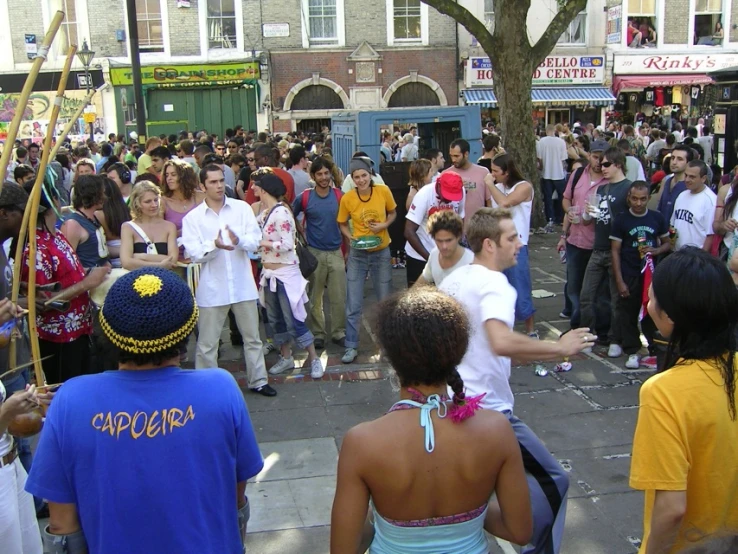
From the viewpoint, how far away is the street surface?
4312 millimetres

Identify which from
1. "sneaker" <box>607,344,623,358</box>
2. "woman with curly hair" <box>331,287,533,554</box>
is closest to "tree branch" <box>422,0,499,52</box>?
"sneaker" <box>607,344,623,358</box>

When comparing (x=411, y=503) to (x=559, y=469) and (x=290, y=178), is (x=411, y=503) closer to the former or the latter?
(x=559, y=469)

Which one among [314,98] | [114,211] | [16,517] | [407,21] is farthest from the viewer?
[314,98]

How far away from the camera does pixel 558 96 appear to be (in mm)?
26953

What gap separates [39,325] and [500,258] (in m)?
2.70

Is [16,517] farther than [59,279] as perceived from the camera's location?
No

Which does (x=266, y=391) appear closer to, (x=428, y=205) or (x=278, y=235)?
(x=278, y=235)

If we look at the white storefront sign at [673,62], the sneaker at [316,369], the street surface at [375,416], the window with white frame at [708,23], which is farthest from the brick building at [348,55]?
the sneaker at [316,369]

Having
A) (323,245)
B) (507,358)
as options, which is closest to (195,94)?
(323,245)

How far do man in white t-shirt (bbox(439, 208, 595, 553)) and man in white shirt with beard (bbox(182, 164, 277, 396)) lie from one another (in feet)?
9.32

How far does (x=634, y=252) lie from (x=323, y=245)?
2.76 meters

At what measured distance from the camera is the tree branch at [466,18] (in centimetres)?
1239

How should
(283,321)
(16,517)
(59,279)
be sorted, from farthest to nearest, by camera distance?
1. (283,321)
2. (59,279)
3. (16,517)

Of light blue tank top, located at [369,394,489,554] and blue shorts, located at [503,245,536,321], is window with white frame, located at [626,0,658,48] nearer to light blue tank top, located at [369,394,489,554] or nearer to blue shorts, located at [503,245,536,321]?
blue shorts, located at [503,245,536,321]
